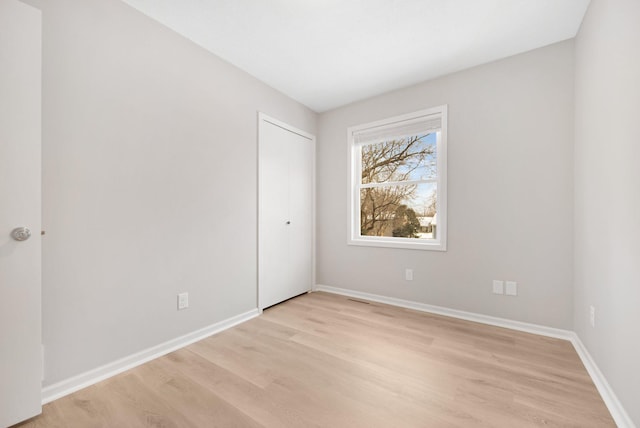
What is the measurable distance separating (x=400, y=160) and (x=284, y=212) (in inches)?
61.8

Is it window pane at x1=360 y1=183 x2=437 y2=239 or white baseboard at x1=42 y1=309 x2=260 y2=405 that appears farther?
window pane at x1=360 y1=183 x2=437 y2=239

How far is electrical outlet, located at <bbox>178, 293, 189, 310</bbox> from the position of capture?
2.11m

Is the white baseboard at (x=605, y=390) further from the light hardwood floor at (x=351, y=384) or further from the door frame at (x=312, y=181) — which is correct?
the door frame at (x=312, y=181)

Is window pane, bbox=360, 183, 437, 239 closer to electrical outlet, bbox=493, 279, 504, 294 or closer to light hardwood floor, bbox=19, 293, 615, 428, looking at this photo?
electrical outlet, bbox=493, 279, 504, 294

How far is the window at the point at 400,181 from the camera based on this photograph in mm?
2852

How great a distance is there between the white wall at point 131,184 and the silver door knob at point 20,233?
18 centimetres

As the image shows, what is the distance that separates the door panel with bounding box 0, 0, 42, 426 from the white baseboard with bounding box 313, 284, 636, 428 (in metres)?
2.78

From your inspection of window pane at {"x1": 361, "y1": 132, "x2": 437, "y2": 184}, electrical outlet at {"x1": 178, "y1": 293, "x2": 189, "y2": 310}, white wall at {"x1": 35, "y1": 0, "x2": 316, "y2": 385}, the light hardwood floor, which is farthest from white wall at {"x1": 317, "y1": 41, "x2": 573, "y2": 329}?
electrical outlet at {"x1": 178, "y1": 293, "x2": 189, "y2": 310}

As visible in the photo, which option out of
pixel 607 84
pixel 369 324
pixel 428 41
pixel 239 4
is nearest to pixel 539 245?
pixel 607 84

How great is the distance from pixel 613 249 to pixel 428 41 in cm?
197

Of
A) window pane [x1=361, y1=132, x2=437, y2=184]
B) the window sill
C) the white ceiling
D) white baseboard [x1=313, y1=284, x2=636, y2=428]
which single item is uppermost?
the white ceiling

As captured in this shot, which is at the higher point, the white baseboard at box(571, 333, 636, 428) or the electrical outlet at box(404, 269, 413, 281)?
the electrical outlet at box(404, 269, 413, 281)

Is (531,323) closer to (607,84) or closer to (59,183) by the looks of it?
(607,84)

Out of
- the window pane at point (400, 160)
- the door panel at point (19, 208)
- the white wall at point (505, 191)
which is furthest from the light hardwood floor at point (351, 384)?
the window pane at point (400, 160)
